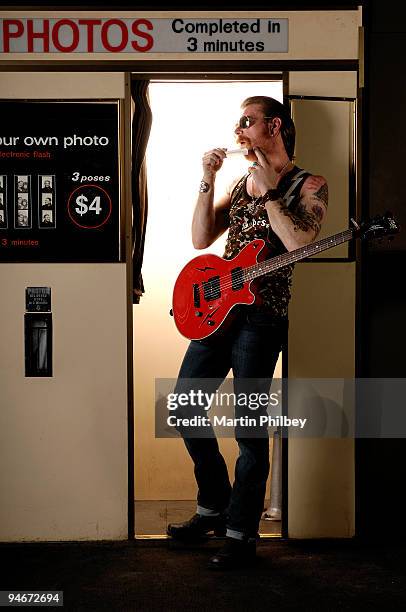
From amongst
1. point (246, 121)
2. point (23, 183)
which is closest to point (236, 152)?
point (246, 121)

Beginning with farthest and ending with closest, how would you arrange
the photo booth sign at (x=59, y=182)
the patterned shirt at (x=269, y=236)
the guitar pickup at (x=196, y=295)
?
the photo booth sign at (x=59, y=182), the guitar pickup at (x=196, y=295), the patterned shirt at (x=269, y=236)

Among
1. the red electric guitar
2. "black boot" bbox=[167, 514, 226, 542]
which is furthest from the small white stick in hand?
"black boot" bbox=[167, 514, 226, 542]

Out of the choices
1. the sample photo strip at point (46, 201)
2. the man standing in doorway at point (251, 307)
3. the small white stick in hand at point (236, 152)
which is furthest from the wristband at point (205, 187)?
the sample photo strip at point (46, 201)

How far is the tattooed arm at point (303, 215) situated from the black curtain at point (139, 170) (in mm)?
847

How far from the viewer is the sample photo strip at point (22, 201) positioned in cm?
432

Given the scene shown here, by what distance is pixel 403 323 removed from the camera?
444 centimetres

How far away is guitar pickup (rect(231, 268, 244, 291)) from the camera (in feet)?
13.3

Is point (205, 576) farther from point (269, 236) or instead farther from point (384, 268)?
point (384, 268)

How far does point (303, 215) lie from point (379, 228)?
1.42 feet

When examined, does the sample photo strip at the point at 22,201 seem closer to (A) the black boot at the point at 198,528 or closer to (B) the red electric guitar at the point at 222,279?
(B) the red electric guitar at the point at 222,279

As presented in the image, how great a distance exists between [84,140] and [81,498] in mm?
1886

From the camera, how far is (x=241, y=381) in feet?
13.5

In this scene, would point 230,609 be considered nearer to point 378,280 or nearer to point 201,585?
point 201,585

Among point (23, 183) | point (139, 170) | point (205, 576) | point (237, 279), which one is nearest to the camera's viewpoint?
point (205, 576)
